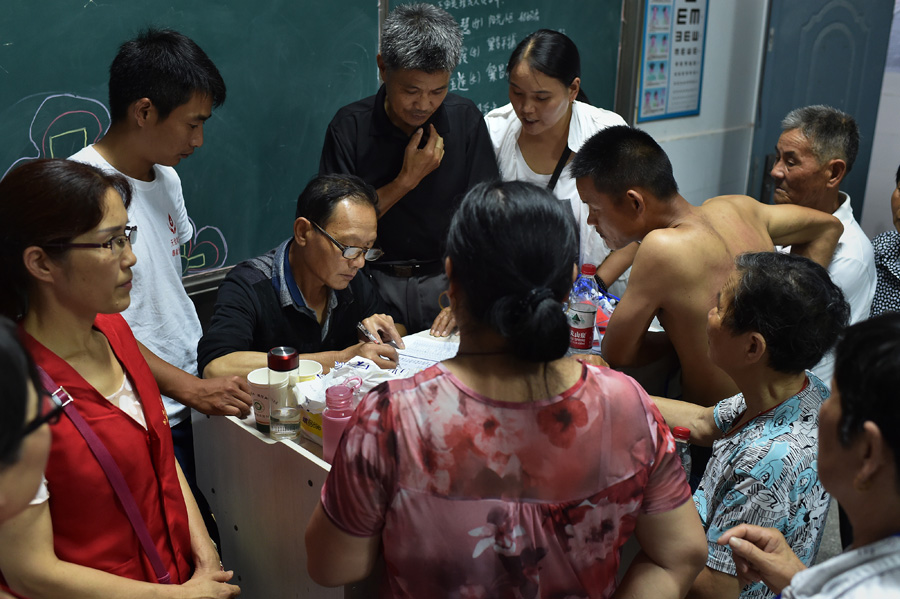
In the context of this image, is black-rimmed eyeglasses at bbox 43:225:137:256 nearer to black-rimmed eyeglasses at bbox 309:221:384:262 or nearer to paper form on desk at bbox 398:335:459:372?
black-rimmed eyeglasses at bbox 309:221:384:262

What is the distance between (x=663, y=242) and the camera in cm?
196

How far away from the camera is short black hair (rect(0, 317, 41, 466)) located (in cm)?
78

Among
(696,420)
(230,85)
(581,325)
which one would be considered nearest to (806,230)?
(581,325)

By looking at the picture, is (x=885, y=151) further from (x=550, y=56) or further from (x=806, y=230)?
(x=550, y=56)

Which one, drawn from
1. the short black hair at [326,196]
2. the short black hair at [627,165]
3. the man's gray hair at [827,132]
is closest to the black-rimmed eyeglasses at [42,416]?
the short black hair at [326,196]

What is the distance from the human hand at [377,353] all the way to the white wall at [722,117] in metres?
3.14

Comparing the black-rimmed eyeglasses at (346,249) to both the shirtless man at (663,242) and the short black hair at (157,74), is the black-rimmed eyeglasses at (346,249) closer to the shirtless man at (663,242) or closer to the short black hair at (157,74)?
the short black hair at (157,74)

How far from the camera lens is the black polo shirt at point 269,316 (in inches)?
78.1

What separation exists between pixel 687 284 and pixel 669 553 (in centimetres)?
96

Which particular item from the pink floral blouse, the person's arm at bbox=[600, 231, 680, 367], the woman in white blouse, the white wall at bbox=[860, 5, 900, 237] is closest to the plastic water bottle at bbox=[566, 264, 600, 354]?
the person's arm at bbox=[600, 231, 680, 367]

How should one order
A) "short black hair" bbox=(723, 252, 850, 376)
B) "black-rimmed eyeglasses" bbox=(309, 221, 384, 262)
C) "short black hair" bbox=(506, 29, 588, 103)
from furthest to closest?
"short black hair" bbox=(506, 29, 588, 103)
"black-rimmed eyeglasses" bbox=(309, 221, 384, 262)
"short black hair" bbox=(723, 252, 850, 376)

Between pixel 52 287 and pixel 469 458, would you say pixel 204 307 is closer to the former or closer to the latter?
pixel 52 287

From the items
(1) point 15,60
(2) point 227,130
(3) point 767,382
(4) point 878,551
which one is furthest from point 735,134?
(4) point 878,551

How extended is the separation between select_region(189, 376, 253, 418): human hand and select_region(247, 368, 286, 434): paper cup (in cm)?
7
